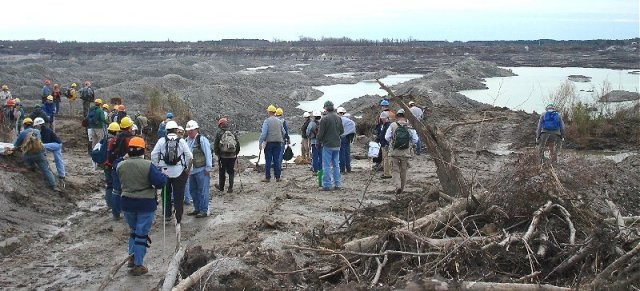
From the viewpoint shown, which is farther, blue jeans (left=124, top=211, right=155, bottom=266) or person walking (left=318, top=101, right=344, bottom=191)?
person walking (left=318, top=101, right=344, bottom=191)

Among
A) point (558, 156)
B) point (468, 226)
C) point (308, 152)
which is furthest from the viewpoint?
point (308, 152)

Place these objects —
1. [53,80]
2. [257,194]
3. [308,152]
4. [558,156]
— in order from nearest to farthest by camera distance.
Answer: [257,194] → [558,156] → [308,152] → [53,80]

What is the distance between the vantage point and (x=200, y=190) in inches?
381

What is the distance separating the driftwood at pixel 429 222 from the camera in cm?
636

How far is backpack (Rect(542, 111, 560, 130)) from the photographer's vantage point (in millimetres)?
12047

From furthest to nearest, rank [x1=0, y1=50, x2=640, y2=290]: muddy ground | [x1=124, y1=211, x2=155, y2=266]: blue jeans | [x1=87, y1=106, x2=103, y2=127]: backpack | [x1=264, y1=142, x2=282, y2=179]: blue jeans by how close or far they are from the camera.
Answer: [x1=87, y1=106, x2=103, y2=127]: backpack → [x1=264, y1=142, x2=282, y2=179]: blue jeans → [x1=124, y1=211, x2=155, y2=266]: blue jeans → [x1=0, y1=50, x2=640, y2=290]: muddy ground

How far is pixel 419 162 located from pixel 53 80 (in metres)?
32.3

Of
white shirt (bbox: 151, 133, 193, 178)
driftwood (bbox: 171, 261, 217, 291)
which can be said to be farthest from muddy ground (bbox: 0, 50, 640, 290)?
white shirt (bbox: 151, 133, 193, 178)

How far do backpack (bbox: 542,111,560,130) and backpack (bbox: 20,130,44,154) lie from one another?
9.69 m

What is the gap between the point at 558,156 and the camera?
12359 mm

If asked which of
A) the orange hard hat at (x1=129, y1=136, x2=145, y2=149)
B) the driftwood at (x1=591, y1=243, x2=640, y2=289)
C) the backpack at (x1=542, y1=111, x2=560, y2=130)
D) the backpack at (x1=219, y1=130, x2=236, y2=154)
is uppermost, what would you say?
the orange hard hat at (x1=129, y1=136, x2=145, y2=149)

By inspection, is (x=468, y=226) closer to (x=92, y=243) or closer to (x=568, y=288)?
(x=568, y=288)

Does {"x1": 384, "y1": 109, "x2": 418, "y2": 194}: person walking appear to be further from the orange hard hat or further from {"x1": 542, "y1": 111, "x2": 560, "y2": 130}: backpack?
the orange hard hat

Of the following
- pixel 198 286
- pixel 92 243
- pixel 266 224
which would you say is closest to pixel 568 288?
pixel 198 286
